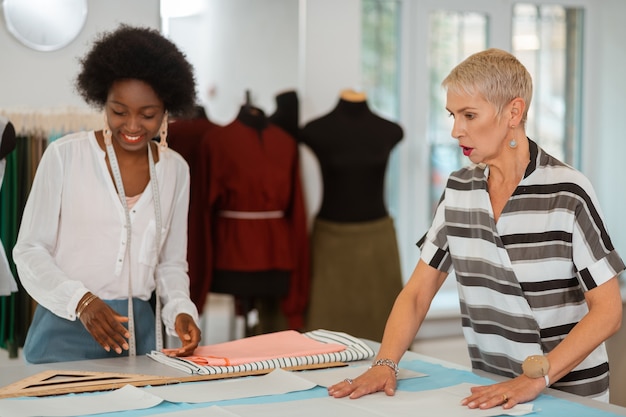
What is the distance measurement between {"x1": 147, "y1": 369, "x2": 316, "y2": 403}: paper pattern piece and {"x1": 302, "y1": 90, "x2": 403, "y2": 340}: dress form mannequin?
7.60ft

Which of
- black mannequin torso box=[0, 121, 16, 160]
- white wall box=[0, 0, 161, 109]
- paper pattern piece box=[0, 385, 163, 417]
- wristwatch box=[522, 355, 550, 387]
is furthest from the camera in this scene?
white wall box=[0, 0, 161, 109]

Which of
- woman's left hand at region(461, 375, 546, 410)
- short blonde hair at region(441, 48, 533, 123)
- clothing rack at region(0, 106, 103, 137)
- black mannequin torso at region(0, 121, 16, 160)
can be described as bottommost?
woman's left hand at region(461, 375, 546, 410)

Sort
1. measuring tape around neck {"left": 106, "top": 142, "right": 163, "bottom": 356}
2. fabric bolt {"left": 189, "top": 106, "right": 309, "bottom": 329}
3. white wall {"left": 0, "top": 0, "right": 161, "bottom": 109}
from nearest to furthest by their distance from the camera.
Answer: measuring tape around neck {"left": 106, "top": 142, "right": 163, "bottom": 356} < white wall {"left": 0, "top": 0, "right": 161, "bottom": 109} < fabric bolt {"left": 189, "top": 106, "right": 309, "bottom": 329}

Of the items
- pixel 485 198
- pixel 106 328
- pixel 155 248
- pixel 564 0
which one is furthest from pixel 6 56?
pixel 564 0

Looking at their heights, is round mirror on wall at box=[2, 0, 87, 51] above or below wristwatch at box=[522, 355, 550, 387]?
above

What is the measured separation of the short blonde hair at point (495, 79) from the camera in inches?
82.7

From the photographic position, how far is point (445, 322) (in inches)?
218

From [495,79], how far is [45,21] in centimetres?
242

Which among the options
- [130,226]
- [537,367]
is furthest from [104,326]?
[537,367]

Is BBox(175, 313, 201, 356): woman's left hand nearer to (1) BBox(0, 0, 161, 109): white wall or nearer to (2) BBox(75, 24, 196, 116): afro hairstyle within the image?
(2) BBox(75, 24, 196, 116): afro hairstyle

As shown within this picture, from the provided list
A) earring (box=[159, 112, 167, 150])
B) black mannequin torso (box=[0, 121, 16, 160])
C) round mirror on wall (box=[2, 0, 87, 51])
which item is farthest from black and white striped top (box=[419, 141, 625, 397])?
round mirror on wall (box=[2, 0, 87, 51])

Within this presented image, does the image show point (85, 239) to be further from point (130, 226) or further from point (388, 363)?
point (388, 363)

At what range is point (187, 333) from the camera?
244 centimetres

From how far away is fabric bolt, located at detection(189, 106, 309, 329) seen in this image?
4113 millimetres
